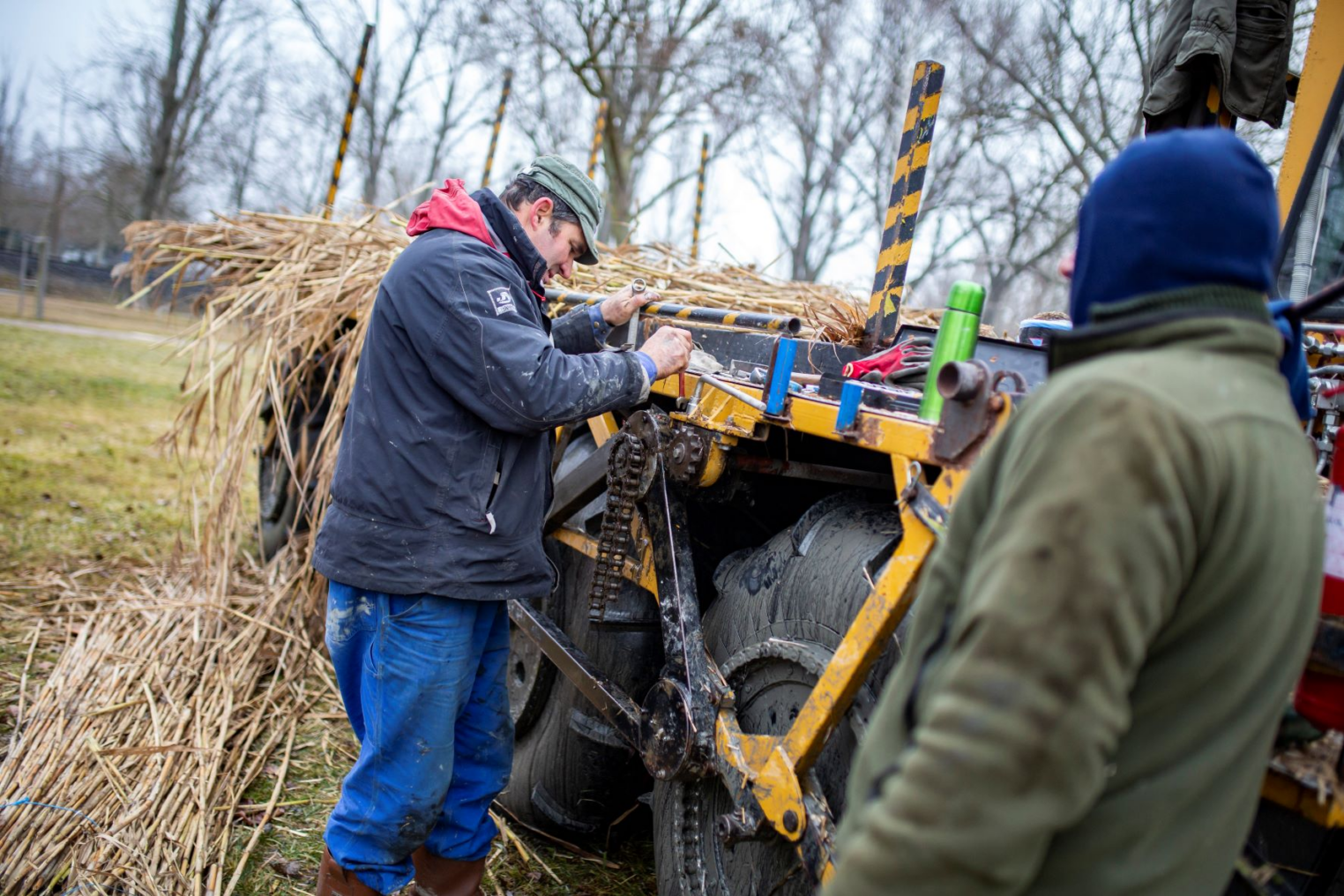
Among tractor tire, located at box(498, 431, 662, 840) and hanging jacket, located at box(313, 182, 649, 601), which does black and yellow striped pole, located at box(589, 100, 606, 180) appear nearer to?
tractor tire, located at box(498, 431, 662, 840)

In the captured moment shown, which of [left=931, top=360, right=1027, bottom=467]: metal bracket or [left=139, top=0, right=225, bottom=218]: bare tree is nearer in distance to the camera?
[left=931, top=360, right=1027, bottom=467]: metal bracket

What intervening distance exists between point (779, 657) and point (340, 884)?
1.45m

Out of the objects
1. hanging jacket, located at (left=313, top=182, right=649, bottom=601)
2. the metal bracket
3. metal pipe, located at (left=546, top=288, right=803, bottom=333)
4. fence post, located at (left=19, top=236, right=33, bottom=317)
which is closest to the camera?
the metal bracket

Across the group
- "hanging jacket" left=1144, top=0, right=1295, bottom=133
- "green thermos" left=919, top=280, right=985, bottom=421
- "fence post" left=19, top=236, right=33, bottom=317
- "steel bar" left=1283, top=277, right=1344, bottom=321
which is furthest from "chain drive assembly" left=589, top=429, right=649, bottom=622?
"fence post" left=19, top=236, right=33, bottom=317

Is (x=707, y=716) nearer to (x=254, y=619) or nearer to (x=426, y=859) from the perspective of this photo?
(x=426, y=859)

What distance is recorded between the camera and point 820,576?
246cm

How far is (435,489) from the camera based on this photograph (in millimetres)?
2686

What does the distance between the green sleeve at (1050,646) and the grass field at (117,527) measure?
2.58m

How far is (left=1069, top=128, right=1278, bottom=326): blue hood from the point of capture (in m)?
1.14

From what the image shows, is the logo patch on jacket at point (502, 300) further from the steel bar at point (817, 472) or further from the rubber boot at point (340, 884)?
the rubber boot at point (340, 884)

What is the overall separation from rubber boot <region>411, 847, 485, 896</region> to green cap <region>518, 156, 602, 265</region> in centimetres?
199

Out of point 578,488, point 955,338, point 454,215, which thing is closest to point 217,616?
point 578,488

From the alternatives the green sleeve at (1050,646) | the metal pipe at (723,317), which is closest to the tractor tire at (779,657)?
the metal pipe at (723,317)

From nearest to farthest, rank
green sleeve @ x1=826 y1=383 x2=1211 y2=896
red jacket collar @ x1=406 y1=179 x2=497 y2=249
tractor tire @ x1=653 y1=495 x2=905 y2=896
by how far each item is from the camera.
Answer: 1. green sleeve @ x1=826 y1=383 x2=1211 y2=896
2. tractor tire @ x1=653 y1=495 x2=905 y2=896
3. red jacket collar @ x1=406 y1=179 x2=497 y2=249
